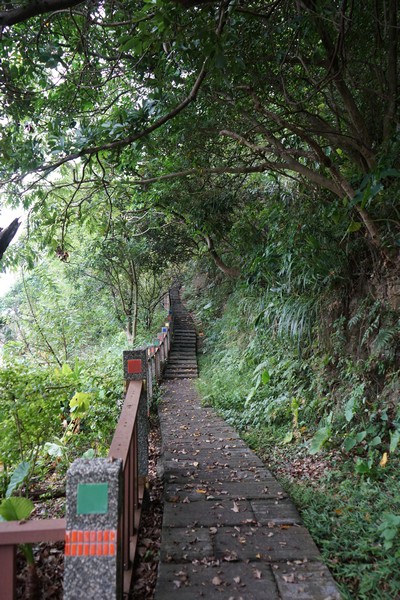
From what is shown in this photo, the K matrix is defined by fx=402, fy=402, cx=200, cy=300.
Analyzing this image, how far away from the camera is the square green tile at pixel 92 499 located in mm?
1637

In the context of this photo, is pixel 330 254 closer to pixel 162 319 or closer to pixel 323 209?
pixel 323 209

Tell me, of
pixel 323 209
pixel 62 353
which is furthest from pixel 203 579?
pixel 62 353

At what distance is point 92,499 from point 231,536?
65.8 inches

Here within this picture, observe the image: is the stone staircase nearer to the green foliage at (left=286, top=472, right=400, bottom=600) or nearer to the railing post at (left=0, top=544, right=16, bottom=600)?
the green foliage at (left=286, top=472, right=400, bottom=600)

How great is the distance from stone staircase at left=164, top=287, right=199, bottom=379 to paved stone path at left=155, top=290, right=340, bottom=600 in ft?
23.3

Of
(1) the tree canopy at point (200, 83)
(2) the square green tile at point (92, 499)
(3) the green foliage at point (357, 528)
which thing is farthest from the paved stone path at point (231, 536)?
(1) the tree canopy at point (200, 83)

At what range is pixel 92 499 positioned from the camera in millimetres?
1642

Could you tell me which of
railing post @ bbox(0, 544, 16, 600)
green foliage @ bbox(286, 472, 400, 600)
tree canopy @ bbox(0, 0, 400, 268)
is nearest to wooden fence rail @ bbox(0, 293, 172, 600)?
railing post @ bbox(0, 544, 16, 600)

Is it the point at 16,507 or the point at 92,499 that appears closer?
the point at 92,499

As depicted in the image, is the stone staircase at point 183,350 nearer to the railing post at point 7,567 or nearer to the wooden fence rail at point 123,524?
the wooden fence rail at point 123,524

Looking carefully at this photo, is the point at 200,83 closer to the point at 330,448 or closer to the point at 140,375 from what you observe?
the point at 140,375

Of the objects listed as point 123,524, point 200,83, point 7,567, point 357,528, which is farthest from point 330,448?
point 200,83

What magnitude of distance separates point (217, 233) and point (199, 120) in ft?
13.8

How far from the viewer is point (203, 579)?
2.43m
